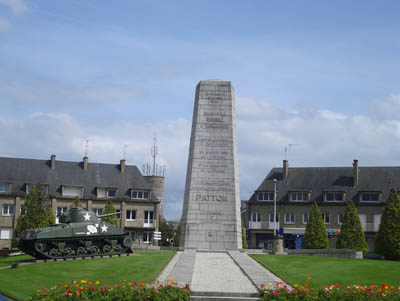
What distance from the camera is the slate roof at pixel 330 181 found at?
68.4 metres

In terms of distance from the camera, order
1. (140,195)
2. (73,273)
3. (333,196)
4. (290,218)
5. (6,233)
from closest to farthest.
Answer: (73,273), (6,233), (333,196), (290,218), (140,195)

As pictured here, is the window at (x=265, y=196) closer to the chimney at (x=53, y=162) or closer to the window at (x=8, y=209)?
the chimney at (x=53, y=162)

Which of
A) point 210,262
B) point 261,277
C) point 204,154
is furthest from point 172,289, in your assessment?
point 204,154

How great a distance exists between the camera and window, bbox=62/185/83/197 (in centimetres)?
6994

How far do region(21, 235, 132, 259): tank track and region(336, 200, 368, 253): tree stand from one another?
21130 mm

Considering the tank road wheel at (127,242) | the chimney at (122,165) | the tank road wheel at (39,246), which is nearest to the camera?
the tank road wheel at (39,246)

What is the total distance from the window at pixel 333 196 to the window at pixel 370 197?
7.84ft

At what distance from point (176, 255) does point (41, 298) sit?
16.2 meters

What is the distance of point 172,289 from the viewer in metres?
17.0

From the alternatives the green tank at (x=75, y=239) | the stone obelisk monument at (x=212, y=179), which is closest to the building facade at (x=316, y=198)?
the stone obelisk monument at (x=212, y=179)

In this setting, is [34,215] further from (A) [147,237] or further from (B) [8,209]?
(A) [147,237]

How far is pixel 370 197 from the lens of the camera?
68000 millimetres

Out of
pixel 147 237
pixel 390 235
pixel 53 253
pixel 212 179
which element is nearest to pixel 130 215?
pixel 147 237

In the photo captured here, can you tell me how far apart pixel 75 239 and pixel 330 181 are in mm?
44357
